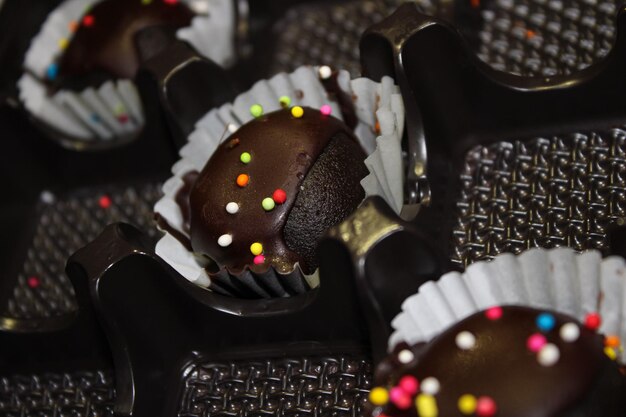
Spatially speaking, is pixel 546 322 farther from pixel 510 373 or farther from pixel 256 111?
pixel 256 111

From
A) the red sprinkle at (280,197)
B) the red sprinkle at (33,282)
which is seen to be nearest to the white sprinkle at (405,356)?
the red sprinkle at (280,197)

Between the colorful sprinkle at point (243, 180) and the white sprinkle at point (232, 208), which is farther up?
the colorful sprinkle at point (243, 180)

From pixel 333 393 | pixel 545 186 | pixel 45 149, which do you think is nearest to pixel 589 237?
pixel 545 186

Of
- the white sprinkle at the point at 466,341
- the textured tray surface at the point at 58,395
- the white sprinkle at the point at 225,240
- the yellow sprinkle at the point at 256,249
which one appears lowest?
the textured tray surface at the point at 58,395

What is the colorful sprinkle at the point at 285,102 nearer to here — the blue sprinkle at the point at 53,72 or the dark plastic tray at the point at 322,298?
the dark plastic tray at the point at 322,298

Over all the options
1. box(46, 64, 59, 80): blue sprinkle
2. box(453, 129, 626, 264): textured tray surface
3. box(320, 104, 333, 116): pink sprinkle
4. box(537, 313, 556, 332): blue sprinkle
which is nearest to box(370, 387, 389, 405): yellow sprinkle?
box(537, 313, 556, 332): blue sprinkle

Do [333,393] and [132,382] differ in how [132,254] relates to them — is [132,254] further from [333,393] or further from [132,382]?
[333,393]
